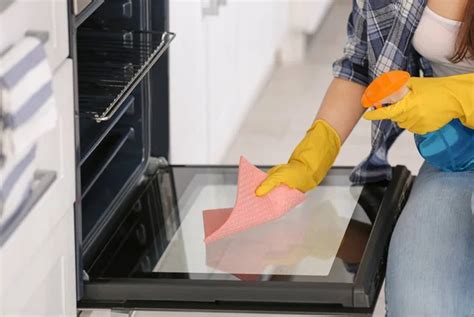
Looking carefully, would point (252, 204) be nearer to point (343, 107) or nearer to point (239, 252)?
point (239, 252)

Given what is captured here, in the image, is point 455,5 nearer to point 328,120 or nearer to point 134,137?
point 328,120

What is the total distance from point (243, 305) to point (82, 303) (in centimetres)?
26

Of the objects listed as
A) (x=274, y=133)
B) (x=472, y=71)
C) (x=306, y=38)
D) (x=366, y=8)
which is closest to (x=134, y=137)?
(x=366, y=8)

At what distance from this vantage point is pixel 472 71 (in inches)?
81.0

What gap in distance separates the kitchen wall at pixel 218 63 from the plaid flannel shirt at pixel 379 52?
45 centimetres

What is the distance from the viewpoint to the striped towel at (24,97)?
1.34m

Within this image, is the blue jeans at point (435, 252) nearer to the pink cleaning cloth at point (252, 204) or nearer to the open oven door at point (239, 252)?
the open oven door at point (239, 252)

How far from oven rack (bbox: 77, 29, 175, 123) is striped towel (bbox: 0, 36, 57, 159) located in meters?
0.46

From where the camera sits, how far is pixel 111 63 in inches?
85.7

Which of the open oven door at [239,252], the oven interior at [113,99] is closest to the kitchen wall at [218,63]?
the oven interior at [113,99]

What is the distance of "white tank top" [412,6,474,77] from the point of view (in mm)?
2041

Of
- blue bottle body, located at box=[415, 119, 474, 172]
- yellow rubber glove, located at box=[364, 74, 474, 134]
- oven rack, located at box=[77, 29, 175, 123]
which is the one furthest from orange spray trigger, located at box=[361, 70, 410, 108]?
oven rack, located at box=[77, 29, 175, 123]

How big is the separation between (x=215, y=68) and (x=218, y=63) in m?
0.04

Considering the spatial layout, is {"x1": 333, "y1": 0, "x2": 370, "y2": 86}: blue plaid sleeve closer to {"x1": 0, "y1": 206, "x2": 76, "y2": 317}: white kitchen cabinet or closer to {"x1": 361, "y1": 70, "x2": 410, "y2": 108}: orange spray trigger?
{"x1": 361, "y1": 70, "x2": 410, "y2": 108}: orange spray trigger
